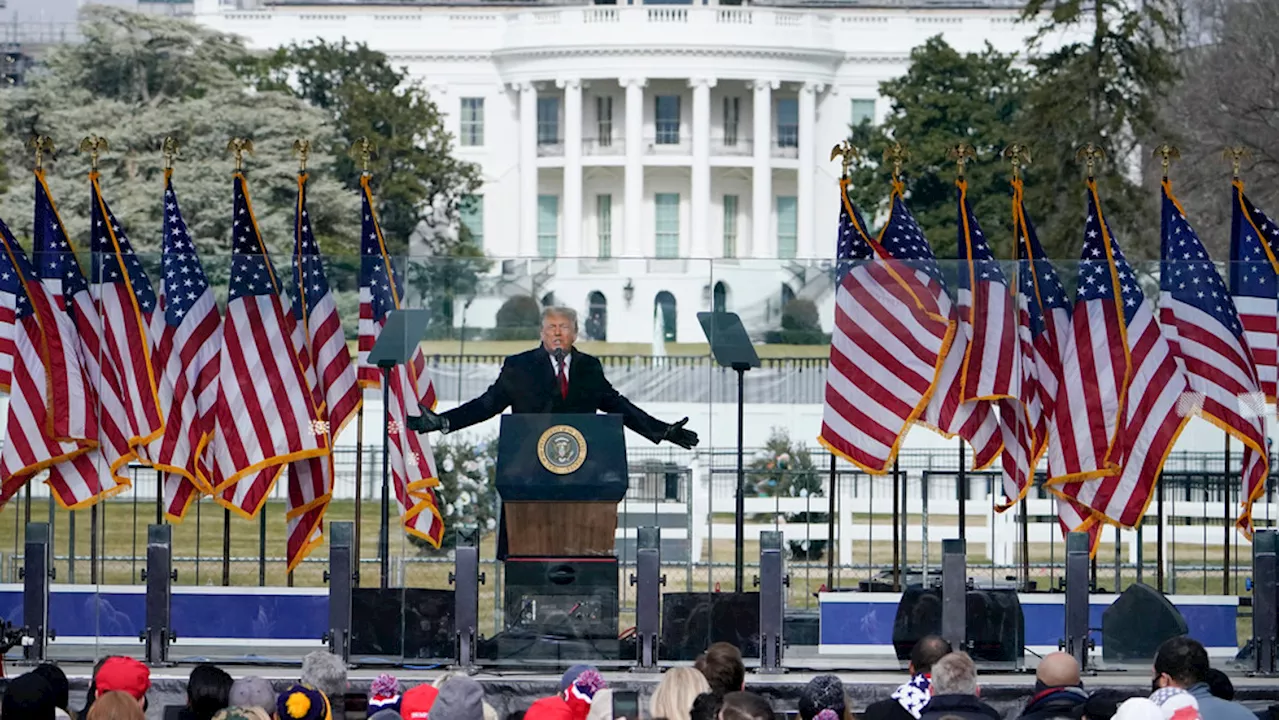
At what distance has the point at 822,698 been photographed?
489 inches

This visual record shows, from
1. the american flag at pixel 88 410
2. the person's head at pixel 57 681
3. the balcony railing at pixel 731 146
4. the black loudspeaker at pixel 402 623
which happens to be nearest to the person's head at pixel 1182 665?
the person's head at pixel 57 681

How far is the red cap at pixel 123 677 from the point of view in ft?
43.3

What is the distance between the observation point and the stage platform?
1684 cm

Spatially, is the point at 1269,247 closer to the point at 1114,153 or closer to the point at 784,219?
the point at 1114,153

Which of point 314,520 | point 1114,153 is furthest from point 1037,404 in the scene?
point 1114,153

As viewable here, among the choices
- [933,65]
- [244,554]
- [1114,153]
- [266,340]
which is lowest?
[244,554]

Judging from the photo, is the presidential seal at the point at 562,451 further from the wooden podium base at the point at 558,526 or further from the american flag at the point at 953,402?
the american flag at the point at 953,402

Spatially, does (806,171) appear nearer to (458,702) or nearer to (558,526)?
(558,526)

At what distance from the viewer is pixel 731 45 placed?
283 feet

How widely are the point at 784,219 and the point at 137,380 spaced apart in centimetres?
7063

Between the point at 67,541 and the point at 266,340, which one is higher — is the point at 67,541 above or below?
below

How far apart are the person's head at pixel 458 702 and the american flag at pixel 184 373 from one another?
238 inches

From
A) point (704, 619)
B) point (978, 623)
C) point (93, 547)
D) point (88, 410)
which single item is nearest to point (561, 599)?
point (704, 619)

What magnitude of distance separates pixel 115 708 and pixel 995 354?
7.93 meters
